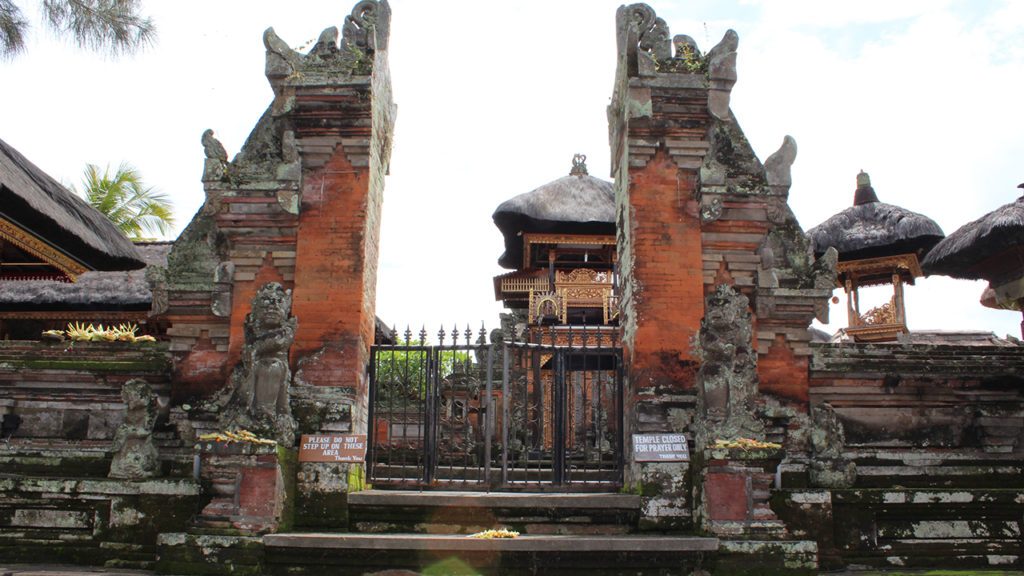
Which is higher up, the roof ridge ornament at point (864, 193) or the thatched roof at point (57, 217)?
the roof ridge ornament at point (864, 193)

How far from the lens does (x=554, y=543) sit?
5.53m

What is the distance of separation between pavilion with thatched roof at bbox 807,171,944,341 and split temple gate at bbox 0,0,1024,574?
9528mm

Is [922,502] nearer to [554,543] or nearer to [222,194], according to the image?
[554,543]

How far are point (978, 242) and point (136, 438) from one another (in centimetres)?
844

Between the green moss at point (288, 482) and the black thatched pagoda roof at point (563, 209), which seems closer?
the green moss at point (288, 482)

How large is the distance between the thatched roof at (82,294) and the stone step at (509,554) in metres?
9.22

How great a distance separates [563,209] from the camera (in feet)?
66.2

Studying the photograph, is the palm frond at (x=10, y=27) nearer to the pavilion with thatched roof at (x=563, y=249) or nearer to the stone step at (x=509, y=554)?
the stone step at (x=509, y=554)

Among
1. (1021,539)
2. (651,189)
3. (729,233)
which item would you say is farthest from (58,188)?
(1021,539)

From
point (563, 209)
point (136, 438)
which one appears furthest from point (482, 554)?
point (563, 209)

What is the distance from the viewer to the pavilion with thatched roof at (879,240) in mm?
16250

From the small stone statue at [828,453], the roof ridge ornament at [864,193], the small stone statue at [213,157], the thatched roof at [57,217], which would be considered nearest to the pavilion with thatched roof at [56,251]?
the thatched roof at [57,217]

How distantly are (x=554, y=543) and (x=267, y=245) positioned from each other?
3717 millimetres

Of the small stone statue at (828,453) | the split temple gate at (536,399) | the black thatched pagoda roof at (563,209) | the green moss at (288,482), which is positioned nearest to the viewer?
the split temple gate at (536,399)
